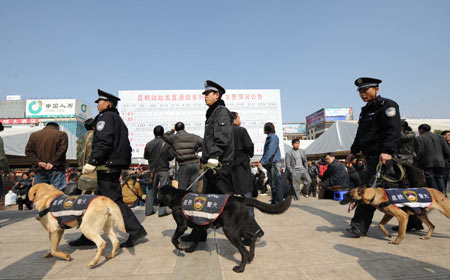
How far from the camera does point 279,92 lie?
41.2ft

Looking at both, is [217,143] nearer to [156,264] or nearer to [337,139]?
[156,264]

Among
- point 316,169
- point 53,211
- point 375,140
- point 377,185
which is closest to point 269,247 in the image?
point 377,185

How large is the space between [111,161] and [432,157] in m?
5.48

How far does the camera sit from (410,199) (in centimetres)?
299

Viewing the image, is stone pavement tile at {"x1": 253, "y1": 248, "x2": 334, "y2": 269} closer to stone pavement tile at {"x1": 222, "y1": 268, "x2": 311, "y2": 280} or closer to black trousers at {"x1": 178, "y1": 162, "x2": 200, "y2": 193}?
stone pavement tile at {"x1": 222, "y1": 268, "x2": 311, "y2": 280}

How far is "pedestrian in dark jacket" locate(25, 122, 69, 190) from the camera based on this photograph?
4.09m

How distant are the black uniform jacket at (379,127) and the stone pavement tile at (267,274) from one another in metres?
1.92

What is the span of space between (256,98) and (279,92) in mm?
1247

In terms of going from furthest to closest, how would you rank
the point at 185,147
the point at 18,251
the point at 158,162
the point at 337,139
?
1. the point at 337,139
2. the point at 158,162
3. the point at 185,147
4. the point at 18,251

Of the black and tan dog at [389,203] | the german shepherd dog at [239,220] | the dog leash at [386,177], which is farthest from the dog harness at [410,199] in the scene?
the german shepherd dog at [239,220]

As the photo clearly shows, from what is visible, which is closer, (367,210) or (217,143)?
(217,143)

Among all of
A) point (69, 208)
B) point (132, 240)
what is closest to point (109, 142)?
point (69, 208)

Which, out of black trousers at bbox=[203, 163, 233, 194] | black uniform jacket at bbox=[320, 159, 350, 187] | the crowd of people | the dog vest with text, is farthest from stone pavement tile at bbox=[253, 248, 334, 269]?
black uniform jacket at bbox=[320, 159, 350, 187]

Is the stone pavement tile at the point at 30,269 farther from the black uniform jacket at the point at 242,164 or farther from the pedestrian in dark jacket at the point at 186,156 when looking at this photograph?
the pedestrian in dark jacket at the point at 186,156
